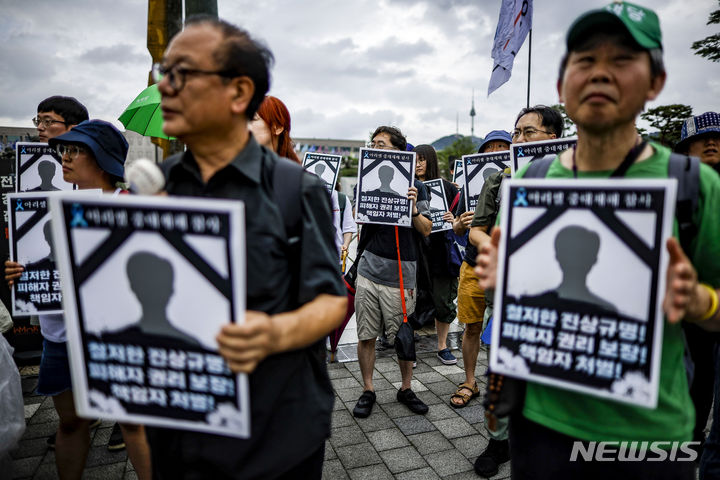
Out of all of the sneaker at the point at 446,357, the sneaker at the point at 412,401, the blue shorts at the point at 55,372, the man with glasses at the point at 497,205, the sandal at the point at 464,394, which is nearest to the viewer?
the blue shorts at the point at 55,372

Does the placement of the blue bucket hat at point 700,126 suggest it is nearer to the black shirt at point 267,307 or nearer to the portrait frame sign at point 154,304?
the black shirt at point 267,307

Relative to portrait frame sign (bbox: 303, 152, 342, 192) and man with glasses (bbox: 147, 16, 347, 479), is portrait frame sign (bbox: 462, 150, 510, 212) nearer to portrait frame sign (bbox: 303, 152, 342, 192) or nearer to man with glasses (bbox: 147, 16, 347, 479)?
portrait frame sign (bbox: 303, 152, 342, 192)

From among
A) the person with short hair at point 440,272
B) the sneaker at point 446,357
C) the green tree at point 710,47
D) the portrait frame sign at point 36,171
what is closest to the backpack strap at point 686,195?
the portrait frame sign at point 36,171

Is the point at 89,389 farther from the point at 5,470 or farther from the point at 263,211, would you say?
the point at 5,470

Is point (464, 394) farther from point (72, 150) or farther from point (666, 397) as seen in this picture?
point (72, 150)

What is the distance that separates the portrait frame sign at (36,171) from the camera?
2990 mm

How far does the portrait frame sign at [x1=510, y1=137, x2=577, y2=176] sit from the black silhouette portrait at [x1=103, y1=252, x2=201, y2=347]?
2.05 meters

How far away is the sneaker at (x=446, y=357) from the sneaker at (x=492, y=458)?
1738 millimetres

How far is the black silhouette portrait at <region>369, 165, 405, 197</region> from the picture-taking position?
3822mm

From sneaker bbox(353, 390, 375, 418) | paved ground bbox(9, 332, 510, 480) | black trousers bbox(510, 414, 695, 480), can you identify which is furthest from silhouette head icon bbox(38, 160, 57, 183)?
black trousers bbox(510, 414, 695, 480)

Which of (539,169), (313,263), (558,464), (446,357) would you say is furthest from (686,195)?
(446,357)

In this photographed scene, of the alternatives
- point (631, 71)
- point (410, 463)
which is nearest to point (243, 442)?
point (631, 71)

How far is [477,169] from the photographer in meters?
3.57
